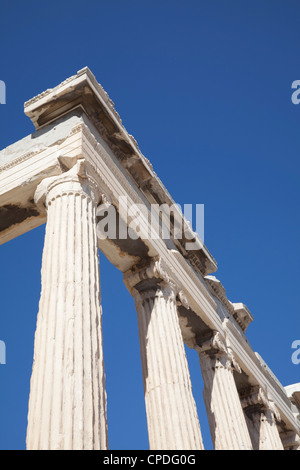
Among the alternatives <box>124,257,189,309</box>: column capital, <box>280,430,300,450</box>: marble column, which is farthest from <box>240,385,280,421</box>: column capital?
<box>124,257,189,309</box>: column capital

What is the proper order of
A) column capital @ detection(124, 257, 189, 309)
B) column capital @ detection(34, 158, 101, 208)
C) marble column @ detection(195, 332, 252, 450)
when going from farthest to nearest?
marble column @ detection(195, 332, 252, 450) → column capital @ detection(124, 257, 189, 309) → column capital @ detection(34, 158, 101, 208)

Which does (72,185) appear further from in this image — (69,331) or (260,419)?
(260,419)

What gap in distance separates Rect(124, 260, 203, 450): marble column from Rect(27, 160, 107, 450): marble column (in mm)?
4256

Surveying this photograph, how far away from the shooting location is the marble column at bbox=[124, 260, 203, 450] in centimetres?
1481

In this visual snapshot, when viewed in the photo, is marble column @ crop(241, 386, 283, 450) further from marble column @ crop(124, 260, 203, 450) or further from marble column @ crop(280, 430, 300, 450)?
marble column @ crop(124, 260, 203, 450)

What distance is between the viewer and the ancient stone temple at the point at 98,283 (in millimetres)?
10609

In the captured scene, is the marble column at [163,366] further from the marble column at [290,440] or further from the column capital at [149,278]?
the marble column at [290,440]

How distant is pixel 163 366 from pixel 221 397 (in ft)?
16.1

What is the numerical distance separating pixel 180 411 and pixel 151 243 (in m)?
5.41

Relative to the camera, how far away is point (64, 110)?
17.3 metres

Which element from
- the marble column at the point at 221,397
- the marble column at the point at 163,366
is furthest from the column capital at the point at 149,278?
the marble column at the point at 221,397
